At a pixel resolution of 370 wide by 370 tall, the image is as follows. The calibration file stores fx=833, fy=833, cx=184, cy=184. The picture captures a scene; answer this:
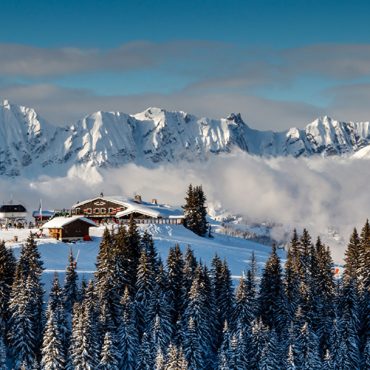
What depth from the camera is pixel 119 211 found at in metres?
172

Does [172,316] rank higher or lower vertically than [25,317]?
lower

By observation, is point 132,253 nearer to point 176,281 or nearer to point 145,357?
point 176,281

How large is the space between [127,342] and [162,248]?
148 ft

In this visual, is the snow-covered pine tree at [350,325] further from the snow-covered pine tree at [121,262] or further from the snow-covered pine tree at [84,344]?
the snow-covered pine tree at [84,344]

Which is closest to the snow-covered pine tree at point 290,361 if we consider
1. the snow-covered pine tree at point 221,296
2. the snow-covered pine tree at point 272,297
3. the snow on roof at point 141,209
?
the snow-covered pine tree at point 272,297

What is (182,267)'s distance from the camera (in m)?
108

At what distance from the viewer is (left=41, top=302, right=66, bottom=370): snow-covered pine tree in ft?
300

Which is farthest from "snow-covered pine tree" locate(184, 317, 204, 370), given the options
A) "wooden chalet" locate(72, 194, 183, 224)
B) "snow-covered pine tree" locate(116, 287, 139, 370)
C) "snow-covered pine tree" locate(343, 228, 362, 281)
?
"wooden chalet" locate(72, 194, 183, 224)

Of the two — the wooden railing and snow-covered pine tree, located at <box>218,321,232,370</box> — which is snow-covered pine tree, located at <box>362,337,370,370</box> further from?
the wooden railing

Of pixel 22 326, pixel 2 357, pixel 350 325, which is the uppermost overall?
pixel 22 326

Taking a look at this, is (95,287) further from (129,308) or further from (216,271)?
(216,271)

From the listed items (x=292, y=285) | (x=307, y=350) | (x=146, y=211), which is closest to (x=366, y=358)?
(x=307, y=350)

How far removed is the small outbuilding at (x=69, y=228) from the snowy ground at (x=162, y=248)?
2.07 m

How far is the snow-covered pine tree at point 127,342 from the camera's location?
314 feet
